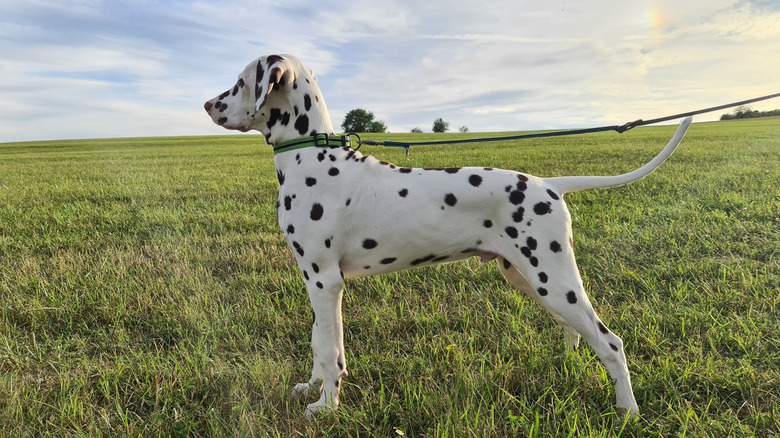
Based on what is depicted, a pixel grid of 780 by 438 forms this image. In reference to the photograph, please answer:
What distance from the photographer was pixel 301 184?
2.62 meters

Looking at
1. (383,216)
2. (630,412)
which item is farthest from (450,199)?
(630,412)

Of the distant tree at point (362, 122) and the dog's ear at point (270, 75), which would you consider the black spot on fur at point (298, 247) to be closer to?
the dog's ear at point (270, 75)

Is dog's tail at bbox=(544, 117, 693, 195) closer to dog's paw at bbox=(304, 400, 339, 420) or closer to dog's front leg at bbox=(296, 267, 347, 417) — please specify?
dog's front leg at bbox=(296, 267, 347, 417)

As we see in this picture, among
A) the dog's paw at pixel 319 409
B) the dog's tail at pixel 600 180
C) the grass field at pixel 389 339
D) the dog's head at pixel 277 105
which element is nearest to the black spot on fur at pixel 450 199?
the dog's tail at pixel 600 180

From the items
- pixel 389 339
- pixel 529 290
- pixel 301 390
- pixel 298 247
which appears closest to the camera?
pixel 298 247

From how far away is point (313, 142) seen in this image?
2.66m

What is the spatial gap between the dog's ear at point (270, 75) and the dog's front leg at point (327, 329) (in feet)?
3.60

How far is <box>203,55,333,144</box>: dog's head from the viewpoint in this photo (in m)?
2.63

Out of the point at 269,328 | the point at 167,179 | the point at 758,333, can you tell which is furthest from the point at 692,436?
the point at 167,179

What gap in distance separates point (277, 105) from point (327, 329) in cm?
144

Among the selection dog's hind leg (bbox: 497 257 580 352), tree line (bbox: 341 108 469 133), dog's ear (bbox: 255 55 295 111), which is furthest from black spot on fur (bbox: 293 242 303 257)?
tree line (bbox: 341 108 469 133)

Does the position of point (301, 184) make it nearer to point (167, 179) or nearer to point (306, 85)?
point (306, 85)

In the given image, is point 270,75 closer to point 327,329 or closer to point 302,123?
point 302,123

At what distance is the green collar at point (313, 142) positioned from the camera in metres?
2.66
